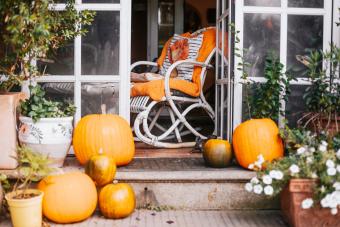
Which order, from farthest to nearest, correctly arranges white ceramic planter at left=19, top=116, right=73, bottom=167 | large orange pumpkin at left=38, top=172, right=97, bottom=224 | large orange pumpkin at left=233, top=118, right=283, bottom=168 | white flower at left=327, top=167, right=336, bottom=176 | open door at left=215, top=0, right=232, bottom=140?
open door at left=215, top=0, right=232, bottom=140
large orange pumpkin at left=233, top=118, right=283, bottom=168
white ceramic planter at left=19, top=116, right=73, bottom=167
large orange pumpkin at left=38, top=172, right=97, bottom=224
white flower at left=327, top=167, right=336, bottom=176

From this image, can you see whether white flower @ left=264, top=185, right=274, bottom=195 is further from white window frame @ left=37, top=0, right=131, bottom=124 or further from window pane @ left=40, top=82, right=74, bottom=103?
window pane @ left=40, top=82, right=74, bottom=103

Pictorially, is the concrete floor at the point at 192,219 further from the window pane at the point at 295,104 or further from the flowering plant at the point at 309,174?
the window pane at the point at 295,104

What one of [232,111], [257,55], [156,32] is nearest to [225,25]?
[257,55]

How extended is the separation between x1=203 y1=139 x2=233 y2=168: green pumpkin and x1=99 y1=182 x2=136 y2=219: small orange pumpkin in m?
0.65

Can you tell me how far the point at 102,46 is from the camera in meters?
3.83

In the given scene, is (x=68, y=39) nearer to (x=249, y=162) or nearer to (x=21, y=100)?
(x=21, y=100)

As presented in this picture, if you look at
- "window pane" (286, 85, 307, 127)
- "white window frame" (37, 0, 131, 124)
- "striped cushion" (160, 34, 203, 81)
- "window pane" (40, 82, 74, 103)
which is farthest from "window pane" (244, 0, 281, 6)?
"window pane" (40, 82, 74, 103)

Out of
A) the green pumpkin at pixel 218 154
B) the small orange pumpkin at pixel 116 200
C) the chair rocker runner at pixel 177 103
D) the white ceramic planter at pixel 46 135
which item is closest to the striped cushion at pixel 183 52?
the chair rocker runner at pixel 177 103

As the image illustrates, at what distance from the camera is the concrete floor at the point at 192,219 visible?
2.98 m

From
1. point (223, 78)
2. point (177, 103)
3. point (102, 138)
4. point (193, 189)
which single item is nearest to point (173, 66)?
point (177, 103)

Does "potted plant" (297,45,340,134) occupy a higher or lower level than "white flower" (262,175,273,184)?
higher

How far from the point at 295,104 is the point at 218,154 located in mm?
859

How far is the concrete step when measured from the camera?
3242 mm

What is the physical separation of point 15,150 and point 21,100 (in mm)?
406
